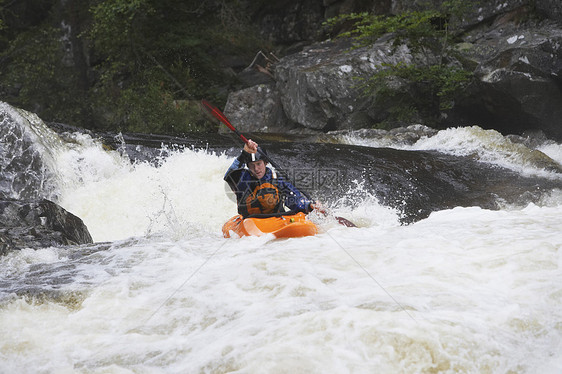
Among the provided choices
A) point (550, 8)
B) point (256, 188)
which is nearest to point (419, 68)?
point (550, 8)

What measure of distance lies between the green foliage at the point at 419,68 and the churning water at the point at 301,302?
207 inches

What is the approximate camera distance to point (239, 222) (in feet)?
13.2

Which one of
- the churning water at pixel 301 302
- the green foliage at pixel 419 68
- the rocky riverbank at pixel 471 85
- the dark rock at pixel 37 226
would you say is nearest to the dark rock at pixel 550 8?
the rocky riverbank at pixel 471 85

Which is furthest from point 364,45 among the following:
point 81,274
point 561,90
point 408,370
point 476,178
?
point 408,370

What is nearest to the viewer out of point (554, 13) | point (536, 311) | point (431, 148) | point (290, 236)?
point (536, 311)

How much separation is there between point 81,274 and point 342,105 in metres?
7.29

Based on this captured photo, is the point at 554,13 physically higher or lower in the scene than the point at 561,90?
higher

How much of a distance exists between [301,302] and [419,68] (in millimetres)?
7591

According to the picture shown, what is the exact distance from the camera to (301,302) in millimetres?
2408

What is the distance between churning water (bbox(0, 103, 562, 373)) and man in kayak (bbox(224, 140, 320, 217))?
0.50 meters

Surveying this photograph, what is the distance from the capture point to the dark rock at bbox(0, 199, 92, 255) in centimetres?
364

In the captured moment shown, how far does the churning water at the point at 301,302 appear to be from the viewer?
1.96 metres

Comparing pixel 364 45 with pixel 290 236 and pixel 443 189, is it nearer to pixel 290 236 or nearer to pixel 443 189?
pixel 443 189

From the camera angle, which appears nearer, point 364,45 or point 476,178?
point 476,178
